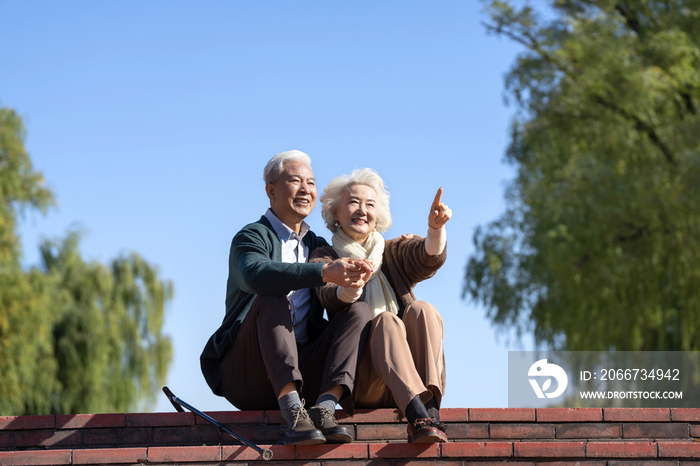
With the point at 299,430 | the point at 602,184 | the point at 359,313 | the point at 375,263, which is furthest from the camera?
the point at 602,184

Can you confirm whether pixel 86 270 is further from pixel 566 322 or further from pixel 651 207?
pixel 651 207

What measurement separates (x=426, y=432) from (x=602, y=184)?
24.2ft

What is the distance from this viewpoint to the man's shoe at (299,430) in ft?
9.34

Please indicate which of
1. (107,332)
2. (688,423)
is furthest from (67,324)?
(688,423)

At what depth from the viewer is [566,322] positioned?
9.66m

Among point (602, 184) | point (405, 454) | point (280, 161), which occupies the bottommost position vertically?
point (405, 454)

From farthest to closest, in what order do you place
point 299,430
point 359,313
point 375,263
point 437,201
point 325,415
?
point 375,263
point 437,201
point 359,313
point 325,415
point 299,430

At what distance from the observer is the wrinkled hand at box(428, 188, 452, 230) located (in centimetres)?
334

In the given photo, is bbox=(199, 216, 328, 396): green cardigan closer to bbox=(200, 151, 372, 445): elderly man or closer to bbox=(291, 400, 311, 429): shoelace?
bbox=(200, 151, 372, 445): elderly man

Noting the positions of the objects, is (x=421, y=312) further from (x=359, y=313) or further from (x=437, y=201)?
(x=437, y=201)

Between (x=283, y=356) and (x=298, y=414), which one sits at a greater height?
(x=283, y=356)

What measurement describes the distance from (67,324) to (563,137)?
27.0 feet

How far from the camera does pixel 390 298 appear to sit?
350 centimetres

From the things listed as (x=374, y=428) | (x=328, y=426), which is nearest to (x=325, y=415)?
(x=328, y=426)
